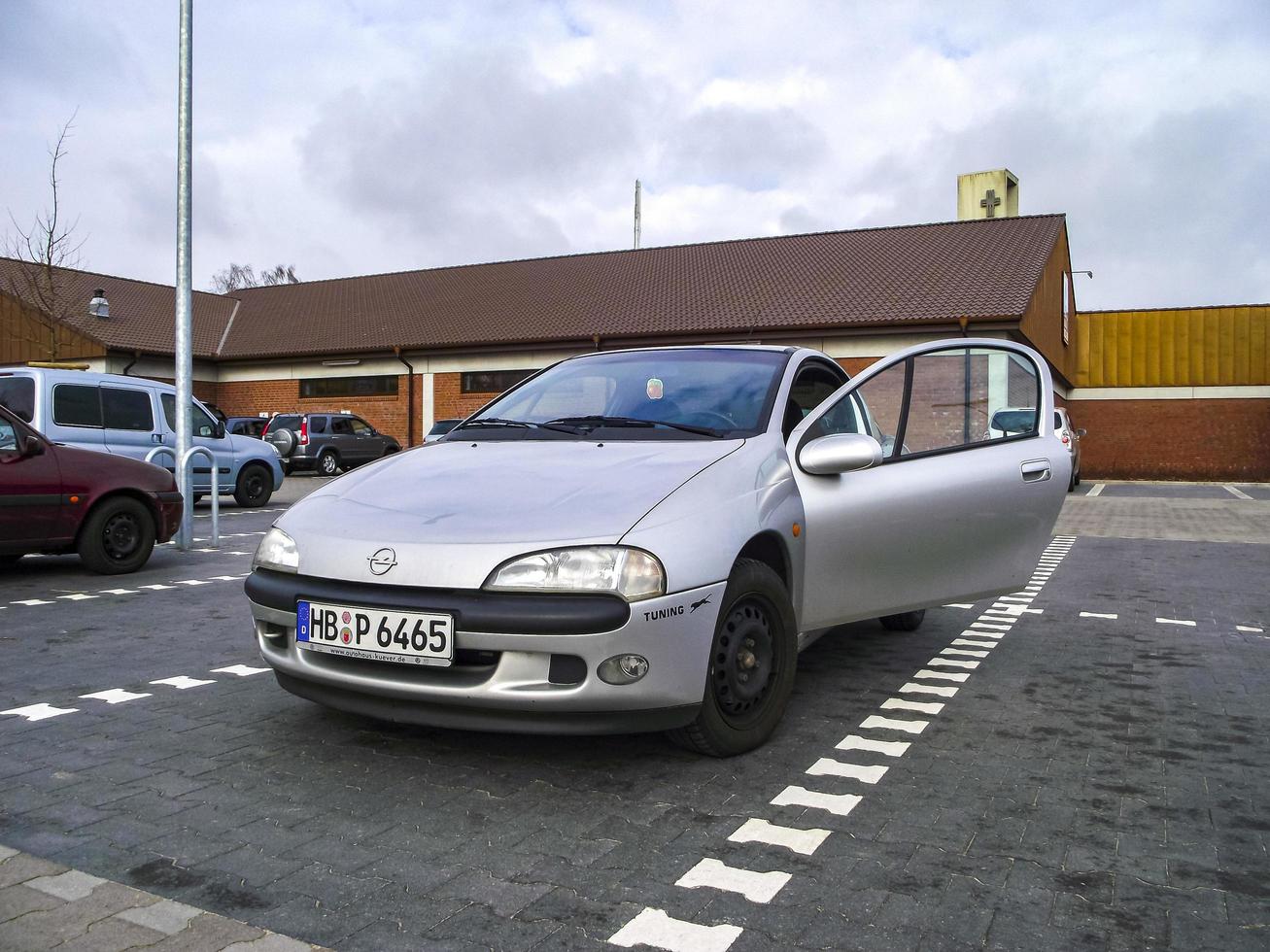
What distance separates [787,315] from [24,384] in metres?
17.8

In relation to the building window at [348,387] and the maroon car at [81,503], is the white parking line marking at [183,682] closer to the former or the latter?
the maroon car at [81,503]

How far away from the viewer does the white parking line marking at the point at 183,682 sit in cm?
457

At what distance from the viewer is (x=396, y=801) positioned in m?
3.15

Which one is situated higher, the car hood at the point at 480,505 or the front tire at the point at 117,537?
the car hood at the point at 480,505

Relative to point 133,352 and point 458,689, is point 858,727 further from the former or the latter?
point 133,352

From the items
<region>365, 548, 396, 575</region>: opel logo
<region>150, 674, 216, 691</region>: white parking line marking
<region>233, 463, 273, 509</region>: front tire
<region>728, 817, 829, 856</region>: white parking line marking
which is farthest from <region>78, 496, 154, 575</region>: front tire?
<region>233, 463, 273, 509</region>: front tire

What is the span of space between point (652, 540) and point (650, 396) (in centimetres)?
140

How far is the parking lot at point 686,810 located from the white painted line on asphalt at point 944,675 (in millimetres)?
21

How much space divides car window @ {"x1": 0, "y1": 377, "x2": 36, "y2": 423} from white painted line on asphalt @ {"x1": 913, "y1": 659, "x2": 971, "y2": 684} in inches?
399

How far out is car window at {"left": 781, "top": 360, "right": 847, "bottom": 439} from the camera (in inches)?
170

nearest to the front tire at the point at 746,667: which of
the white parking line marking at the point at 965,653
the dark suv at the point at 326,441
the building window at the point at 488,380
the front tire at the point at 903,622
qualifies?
the white parking line marking at the point at 965,653

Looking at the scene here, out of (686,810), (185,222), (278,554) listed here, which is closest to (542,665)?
(686,810)

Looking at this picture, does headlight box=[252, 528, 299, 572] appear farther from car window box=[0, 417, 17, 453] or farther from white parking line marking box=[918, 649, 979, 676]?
car window box=[0, 417, 17, 453]

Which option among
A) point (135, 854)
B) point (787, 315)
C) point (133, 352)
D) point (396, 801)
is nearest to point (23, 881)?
point (135, 854)
